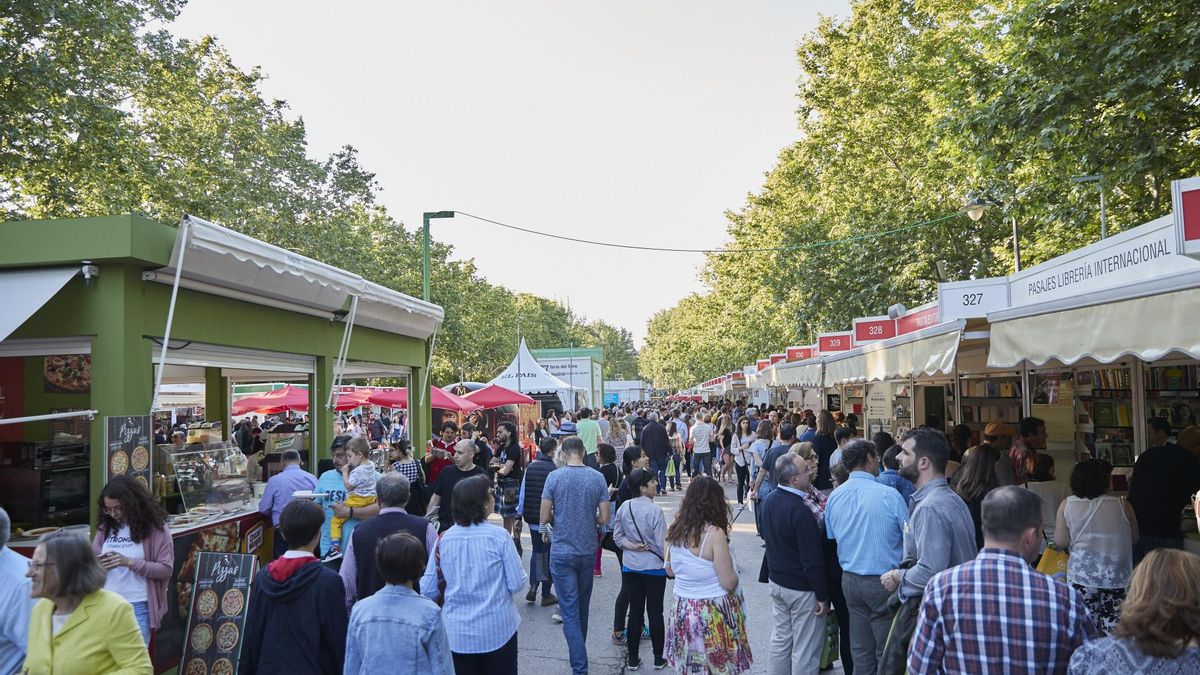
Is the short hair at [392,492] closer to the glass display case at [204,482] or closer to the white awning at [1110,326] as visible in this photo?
the glass display case at [204,482]

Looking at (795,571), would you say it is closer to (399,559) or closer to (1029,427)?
(399,559)

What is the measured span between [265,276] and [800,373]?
33.4 feet

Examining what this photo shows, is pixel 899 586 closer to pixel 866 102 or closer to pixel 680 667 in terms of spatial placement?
pixel 680 667

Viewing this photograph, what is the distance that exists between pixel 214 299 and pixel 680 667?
525cm

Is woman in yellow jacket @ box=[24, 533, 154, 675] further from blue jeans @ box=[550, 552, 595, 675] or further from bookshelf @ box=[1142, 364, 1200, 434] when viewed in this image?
bookshelf @ box=[1142, 364, 1200, 434]

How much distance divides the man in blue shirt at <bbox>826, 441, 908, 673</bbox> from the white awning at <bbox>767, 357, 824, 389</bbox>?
26.5 feet

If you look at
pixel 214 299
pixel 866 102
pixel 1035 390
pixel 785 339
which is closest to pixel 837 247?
pixel 866 102

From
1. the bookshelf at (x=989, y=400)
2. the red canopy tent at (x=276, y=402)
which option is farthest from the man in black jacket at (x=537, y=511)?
the red canopy tent at (x=276, y=402)

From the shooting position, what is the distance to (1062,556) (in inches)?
230

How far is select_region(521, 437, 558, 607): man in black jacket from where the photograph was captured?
318 inches

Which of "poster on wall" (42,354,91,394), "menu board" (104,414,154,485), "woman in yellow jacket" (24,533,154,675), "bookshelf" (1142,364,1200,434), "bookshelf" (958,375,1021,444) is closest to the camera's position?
"woman in yellow jacket" (24,533,154,675)

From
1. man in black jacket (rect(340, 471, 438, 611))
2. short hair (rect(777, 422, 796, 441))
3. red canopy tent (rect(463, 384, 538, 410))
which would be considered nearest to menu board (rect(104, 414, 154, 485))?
man in black jacket (rect(340, 471, 438, 611))

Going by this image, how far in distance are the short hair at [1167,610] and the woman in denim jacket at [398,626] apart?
8.67ft

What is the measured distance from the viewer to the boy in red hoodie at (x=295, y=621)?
150 inches
